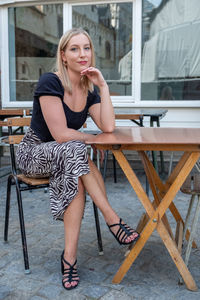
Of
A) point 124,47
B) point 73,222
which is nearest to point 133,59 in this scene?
point 124,47

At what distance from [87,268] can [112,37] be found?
4951 mm

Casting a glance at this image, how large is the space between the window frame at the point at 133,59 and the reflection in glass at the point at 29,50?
124mm

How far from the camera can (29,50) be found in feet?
22.4

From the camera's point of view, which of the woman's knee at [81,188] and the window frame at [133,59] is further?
the window frame at [133,59]

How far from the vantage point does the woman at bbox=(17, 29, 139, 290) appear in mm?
2266

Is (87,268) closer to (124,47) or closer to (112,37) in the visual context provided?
(124,47)

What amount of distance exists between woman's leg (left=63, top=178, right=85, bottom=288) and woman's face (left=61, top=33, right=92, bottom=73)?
83 centimetres

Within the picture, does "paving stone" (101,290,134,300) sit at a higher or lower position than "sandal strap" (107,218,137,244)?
lower

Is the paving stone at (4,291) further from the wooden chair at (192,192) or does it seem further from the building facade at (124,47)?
the building facade at (124,47)

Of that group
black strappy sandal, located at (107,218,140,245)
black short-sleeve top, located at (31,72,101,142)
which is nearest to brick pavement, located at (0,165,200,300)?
black strappy sandal, located at (107,218,140,245)

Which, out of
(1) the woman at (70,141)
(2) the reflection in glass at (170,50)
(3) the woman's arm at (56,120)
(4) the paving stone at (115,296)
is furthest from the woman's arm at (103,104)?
(2) the reflection in glass at (170,50)

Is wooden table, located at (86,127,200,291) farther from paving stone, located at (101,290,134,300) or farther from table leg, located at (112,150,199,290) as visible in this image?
paving stone, located at (101,290,134,300)

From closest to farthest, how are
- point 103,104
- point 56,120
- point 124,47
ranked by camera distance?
point 56,120 → point 103,104 → point 124,47

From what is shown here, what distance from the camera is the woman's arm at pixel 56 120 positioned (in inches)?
96.1
